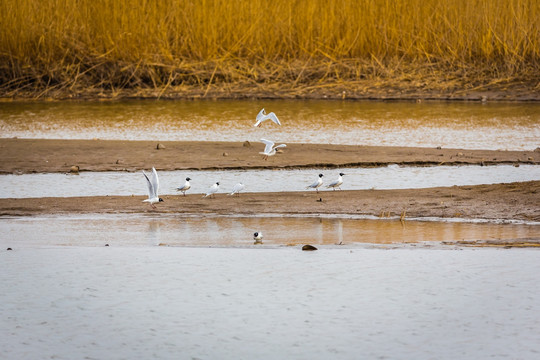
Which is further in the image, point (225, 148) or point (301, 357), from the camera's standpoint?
point (225, 148)

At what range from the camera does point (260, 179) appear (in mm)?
→ 9125

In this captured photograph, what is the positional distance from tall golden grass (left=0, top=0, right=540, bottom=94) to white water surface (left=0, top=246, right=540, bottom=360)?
1268 cm

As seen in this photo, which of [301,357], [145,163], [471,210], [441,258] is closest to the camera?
[301,357]

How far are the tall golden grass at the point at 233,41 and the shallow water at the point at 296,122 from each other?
1386 millimetres

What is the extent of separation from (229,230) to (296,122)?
7378 millimetres

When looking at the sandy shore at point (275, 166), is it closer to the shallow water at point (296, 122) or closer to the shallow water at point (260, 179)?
the shallow water at point (260, 179)

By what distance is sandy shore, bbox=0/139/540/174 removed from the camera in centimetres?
988

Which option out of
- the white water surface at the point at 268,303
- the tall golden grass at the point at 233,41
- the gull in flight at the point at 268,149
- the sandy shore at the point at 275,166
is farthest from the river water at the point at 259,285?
the tall golden grass at the point at 233,41

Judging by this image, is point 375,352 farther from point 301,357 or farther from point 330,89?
point 330,89

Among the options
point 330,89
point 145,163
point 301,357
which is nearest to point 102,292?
point 301,357

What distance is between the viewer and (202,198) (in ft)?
26.5

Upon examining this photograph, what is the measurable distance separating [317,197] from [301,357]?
4.03 metres

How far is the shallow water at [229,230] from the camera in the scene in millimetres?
6355

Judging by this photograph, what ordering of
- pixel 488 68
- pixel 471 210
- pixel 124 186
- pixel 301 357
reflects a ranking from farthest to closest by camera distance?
pixel 488 68 < pixel 124 186 < pixel 471 210 < pixel 301 357
